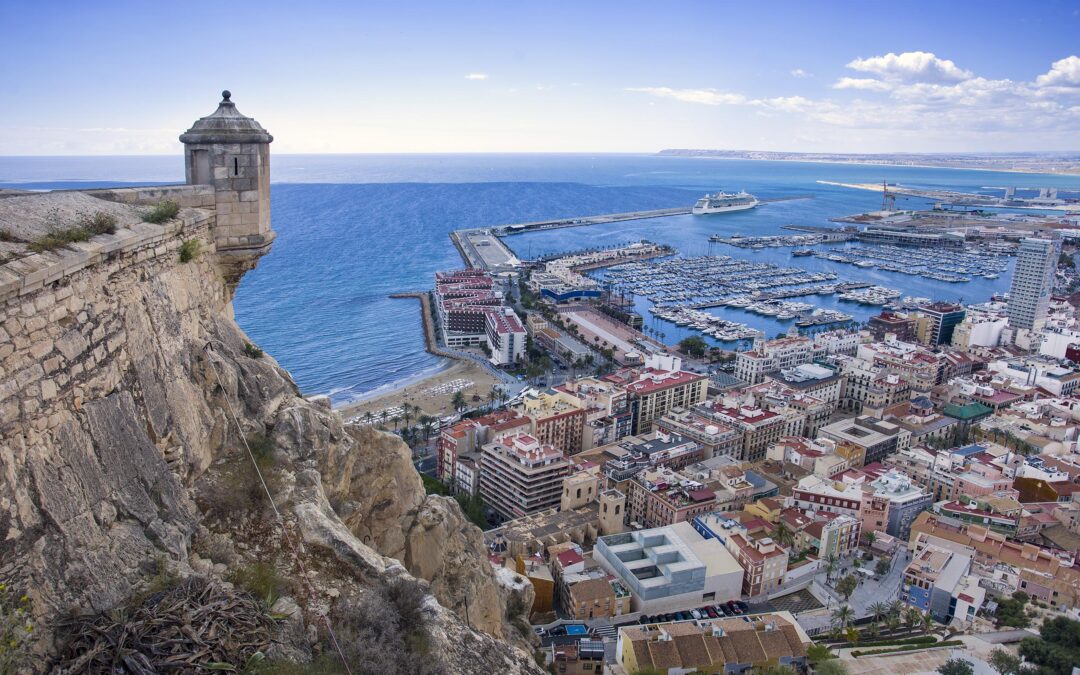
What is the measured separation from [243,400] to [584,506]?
13.4m

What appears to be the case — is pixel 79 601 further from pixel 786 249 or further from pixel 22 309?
pixel 786 249

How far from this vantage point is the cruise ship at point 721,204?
82.1 meters

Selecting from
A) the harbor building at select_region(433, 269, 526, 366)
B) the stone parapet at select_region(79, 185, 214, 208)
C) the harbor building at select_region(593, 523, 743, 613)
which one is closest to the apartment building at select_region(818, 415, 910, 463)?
the harbor building at select_region(593, 523, 743, 613)

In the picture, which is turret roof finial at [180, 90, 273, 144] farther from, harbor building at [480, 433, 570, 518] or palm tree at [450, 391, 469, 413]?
palm tree at [450, 391, 469, 413]

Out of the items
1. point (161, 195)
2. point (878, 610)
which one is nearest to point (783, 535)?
point (878, 610)

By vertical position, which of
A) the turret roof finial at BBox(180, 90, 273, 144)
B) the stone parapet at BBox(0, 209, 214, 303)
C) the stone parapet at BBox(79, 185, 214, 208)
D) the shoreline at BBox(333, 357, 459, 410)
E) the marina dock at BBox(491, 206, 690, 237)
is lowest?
the shoreline at BBox(333, 357, 459, 410)

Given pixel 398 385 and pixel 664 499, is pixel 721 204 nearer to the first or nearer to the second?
pixel 398 385

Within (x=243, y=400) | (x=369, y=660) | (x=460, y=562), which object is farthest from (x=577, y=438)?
(x=369, y=660)

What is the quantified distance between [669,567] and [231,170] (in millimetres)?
11111

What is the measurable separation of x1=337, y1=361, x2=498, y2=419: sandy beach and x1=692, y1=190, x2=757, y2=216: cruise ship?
191ft

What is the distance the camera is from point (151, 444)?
3850mm

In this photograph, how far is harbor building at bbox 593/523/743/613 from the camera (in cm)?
1399

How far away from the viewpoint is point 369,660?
3.30 metres

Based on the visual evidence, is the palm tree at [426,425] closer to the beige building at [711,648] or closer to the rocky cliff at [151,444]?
the beige building at [711,648]
